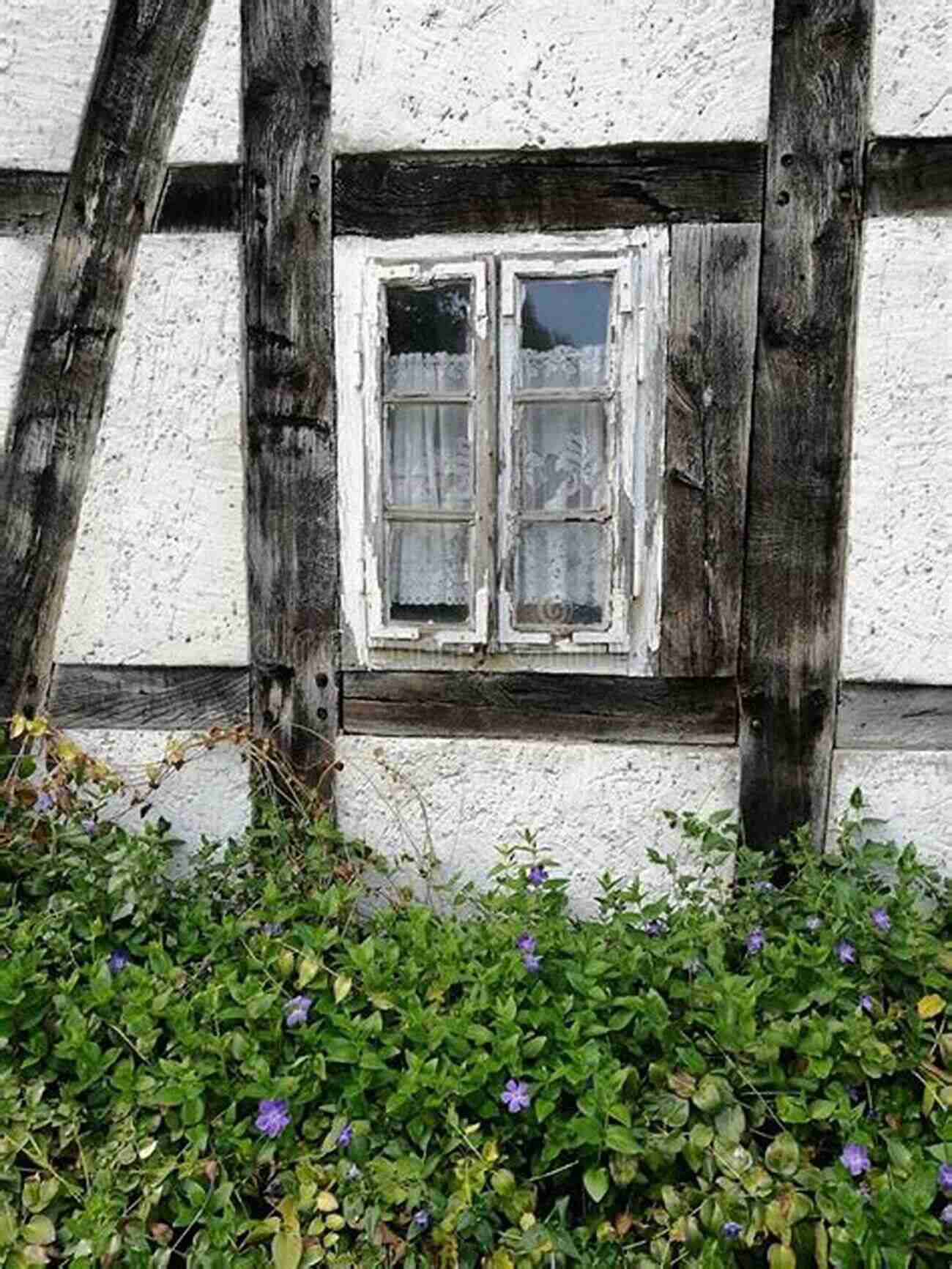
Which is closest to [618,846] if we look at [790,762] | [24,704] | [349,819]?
[790,762]

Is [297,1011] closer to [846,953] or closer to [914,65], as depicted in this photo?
[846,953]

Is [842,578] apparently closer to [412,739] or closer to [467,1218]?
[412,739]

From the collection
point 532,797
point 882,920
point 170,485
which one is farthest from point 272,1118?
point 170,485

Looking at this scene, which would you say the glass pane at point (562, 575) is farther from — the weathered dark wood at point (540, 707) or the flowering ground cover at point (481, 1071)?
the flowering ground cover at point (481, 1071)

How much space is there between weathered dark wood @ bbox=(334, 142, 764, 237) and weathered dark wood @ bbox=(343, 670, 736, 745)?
1101mm

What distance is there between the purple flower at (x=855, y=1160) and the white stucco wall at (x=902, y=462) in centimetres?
107

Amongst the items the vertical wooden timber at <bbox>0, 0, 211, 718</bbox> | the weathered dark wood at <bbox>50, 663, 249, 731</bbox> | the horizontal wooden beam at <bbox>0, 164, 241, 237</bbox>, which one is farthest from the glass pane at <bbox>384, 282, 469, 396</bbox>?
the weathered dark wood at <bbox>50, 663, 249, 731</bbox>

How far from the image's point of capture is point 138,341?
2.64m

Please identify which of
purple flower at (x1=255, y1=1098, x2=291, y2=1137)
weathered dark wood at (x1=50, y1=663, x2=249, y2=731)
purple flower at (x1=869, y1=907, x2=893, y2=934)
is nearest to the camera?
purple flower at (x1=255, y1=1098, x2=291, y2=1137)

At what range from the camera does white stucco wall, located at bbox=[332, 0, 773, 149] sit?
7.91 ft

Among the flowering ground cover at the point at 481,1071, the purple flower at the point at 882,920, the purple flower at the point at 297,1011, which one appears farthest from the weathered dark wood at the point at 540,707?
the purple flower at the point at 297,1011

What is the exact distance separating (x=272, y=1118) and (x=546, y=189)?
2.12 metres

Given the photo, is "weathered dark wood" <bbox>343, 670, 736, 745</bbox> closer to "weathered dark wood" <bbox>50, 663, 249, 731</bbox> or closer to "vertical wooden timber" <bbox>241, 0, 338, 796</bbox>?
"vertical wooden timber" <bbox>241, 0, 338, 796</bbox>

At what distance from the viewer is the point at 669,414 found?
2529mm
